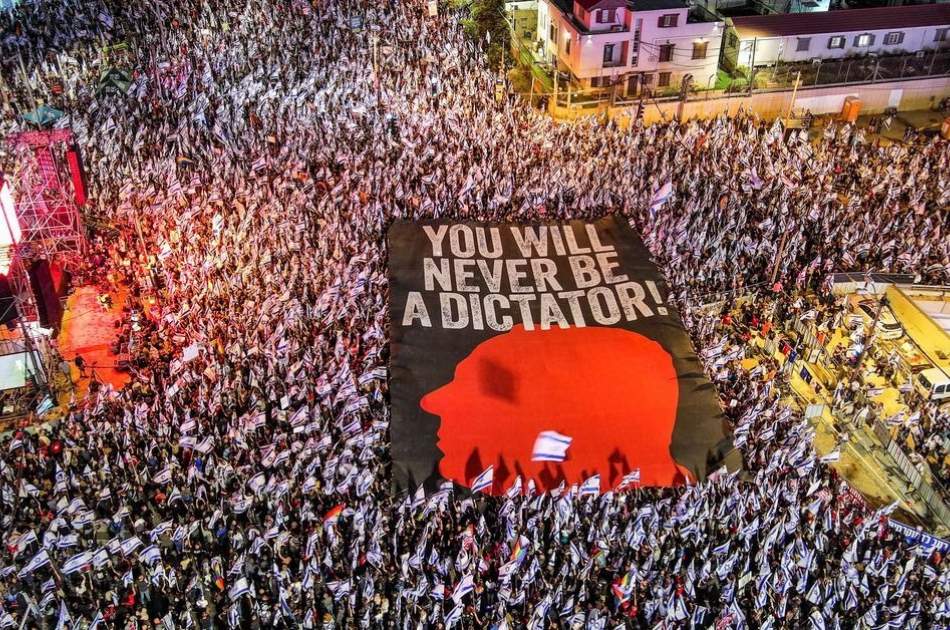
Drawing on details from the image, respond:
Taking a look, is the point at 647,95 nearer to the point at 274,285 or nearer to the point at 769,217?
the point at 769,217

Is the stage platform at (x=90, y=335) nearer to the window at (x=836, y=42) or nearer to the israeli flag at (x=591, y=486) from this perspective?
the israeli flag at (x=591, y=486)

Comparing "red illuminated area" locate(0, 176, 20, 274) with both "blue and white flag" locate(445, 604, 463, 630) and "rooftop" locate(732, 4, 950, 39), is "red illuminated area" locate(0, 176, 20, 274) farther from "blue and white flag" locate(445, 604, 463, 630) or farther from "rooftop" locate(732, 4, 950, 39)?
"rooftop" locate(732, 4, 950, 39)

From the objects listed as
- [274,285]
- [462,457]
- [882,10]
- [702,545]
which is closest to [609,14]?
[882,10]

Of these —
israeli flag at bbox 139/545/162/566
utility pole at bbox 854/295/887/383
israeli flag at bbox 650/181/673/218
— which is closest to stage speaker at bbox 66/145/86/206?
israeli flag at bbox 139/545/162/566

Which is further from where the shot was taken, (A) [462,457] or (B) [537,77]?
(B) [537,77]

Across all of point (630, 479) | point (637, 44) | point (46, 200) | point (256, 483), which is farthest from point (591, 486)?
point (637, 44)

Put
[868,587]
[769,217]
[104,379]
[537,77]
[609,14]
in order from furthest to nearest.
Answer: [537,77], [609,14], [769,217], [104,379], [868,587]
